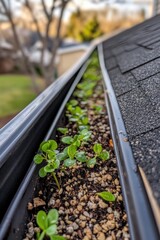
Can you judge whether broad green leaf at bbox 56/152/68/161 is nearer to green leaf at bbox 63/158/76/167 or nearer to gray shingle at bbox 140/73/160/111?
green leaf at bbox 63/158/76/167

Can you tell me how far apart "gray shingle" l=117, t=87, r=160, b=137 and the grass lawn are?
23.5ft

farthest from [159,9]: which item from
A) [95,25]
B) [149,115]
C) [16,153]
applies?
[95,25]

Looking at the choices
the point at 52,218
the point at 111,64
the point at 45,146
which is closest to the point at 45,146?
the point at 45,146

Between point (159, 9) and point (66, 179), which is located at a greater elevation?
point (66, 179)

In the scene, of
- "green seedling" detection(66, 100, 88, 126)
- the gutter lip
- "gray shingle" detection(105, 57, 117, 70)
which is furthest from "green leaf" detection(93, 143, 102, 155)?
"gray shingle" detection(105, 57, 117, 70)

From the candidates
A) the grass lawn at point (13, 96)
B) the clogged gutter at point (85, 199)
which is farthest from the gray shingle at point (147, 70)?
the grass lawn at point (13, 96)

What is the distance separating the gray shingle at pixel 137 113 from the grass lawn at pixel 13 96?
7159mm

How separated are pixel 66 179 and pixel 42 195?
0.44 feet

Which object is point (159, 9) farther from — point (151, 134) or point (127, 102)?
point (151, 134)

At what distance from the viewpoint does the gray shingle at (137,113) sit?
911 mm

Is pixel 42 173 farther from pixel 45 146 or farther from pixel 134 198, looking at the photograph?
pixel 134 198

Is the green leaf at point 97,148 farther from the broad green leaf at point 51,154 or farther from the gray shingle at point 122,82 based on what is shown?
the gray shingle at point 122,82

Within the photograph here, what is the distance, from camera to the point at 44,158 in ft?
3.16

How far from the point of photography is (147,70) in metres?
1.34
